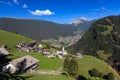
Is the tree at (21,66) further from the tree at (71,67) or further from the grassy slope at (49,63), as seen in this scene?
the tree at (71,67)

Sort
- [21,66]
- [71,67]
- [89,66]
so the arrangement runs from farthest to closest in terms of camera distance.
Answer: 1. [89,66]
2. [71,67]
3. [21,66]

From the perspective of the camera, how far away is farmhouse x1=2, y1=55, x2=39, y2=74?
91.0 meters

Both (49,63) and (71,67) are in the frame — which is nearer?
(71,67)

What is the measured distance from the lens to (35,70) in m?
101

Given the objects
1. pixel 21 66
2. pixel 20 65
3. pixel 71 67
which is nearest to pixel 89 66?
pixel 71 67

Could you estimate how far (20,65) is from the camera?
93812 millimetres

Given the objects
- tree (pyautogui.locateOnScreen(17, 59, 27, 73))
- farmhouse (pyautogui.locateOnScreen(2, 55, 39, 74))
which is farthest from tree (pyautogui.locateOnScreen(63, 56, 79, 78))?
tree (pyautogui.locateOnScreen(17, 59, 27, 73))

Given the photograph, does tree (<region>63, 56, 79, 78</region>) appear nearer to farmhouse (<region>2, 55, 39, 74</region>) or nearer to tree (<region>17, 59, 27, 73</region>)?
farmhouse (<region>2, 55, 39, 74</region>)

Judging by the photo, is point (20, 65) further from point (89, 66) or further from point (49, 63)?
point (89, 66)

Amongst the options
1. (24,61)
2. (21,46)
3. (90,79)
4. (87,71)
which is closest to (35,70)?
(24,61)

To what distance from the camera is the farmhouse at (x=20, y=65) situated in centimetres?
9100

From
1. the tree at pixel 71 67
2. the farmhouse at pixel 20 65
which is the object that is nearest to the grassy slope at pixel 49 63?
the farmhouse at pixel 20 65

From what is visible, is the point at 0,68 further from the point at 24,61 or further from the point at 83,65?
the point at 83,65

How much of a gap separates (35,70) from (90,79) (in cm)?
2901
